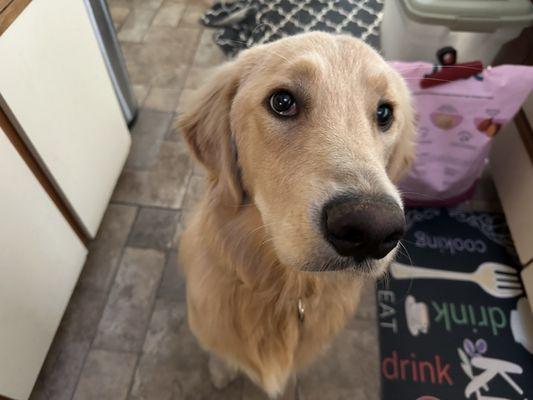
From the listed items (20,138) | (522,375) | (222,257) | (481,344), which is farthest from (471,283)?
(20,138)

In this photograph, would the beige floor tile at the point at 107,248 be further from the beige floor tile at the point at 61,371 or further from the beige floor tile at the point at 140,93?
the beige floor tile at the point at 140,93

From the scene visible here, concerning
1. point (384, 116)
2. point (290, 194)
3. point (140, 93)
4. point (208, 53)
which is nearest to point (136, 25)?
point (208, 53)

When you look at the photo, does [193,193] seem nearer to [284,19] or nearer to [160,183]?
[160,183]

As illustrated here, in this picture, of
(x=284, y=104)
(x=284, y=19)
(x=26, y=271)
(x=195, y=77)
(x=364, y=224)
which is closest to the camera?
(x=364, y=224)

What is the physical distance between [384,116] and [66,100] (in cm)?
121

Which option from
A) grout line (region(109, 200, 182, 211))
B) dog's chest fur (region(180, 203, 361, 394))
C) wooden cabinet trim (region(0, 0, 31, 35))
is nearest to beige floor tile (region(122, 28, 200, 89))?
grout line (region(109, 200, 182, 211))

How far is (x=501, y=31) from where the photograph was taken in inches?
73.3

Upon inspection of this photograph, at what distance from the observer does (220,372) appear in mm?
1506

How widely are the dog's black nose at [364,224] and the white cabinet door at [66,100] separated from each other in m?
1.11

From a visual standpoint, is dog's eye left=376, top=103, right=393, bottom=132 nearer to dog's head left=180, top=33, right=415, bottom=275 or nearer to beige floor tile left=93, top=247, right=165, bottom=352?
dog's head left=180, top=33, right=415, bottom=275

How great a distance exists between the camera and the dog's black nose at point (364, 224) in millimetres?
690

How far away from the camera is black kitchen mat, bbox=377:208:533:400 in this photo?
5.21 ft

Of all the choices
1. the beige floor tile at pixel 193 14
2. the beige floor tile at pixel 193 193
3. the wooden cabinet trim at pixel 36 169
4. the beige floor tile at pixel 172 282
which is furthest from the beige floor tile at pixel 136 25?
the beige floor tile at pixel 172 282

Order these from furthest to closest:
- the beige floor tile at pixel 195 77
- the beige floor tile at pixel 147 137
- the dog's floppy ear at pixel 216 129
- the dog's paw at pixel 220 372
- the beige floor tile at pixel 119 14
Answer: the beige floor tile at pixel 119 14 → the beige floor tile at pixel 195 77 → the beige floor tile at pixel 147 137 → the dog's paw at pixel 220 372 → the dog's floppy ear at pixel 216 129
